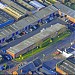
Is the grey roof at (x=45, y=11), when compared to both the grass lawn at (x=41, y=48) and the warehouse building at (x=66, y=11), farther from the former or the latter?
the grass lawn at (x=41, y=48)

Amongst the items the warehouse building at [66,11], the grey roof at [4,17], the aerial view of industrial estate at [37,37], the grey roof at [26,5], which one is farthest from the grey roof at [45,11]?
the grey roof at [4,17]

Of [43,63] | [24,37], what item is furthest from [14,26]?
[43,63]

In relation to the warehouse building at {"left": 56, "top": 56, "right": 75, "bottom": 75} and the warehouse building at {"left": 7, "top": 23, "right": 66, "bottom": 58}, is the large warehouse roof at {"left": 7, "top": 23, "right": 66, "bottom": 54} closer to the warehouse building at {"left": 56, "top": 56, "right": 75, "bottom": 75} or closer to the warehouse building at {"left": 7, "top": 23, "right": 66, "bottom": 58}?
the warehouse building at {"left": 7, "top": 23, "right": 66, "bottom": 58}

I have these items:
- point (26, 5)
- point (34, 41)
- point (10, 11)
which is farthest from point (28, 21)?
point (34, 41)

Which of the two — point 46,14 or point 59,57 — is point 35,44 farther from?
point 46,14

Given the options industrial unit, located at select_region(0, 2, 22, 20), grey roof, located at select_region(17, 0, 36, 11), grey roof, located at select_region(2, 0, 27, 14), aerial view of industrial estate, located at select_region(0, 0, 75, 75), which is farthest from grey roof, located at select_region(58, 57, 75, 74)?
grey roof, located at select_region(17, 0, 36, 11)
